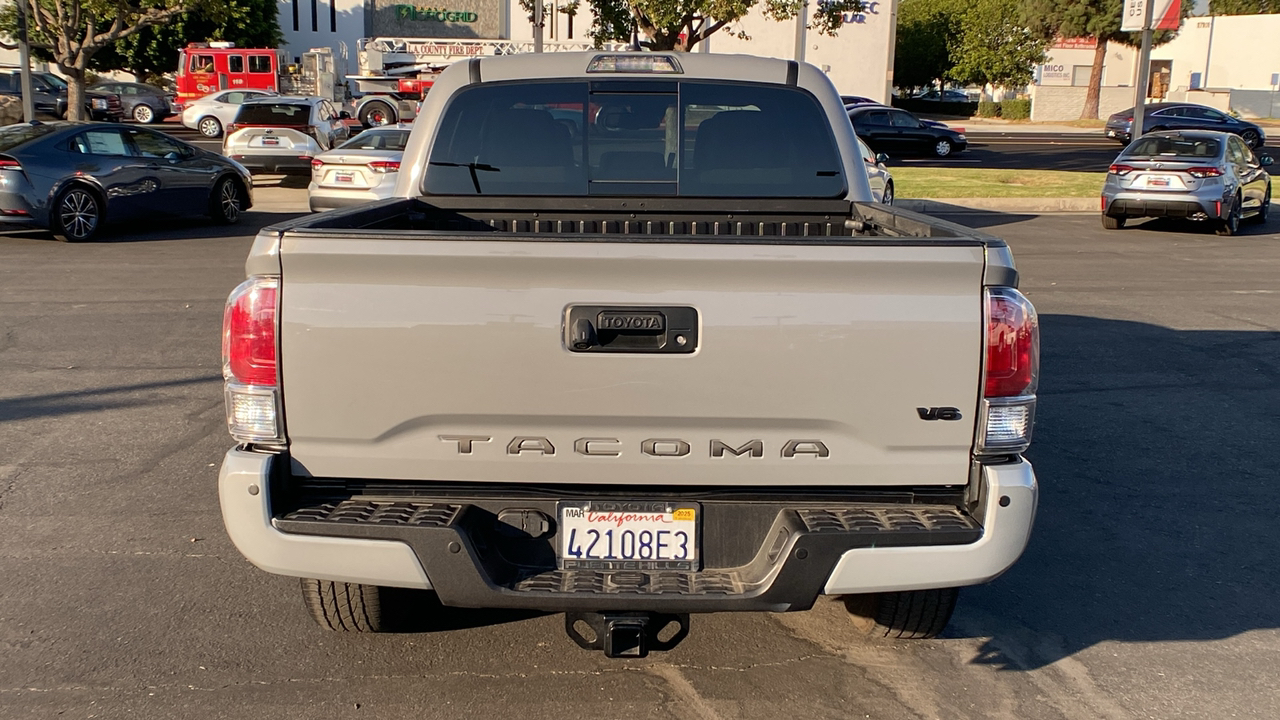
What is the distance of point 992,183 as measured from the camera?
23.9 metres

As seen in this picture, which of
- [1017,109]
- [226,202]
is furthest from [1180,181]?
[1017,109]

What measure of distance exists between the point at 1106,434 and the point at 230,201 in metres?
13.4

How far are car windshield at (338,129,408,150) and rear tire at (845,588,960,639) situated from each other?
14446 mm

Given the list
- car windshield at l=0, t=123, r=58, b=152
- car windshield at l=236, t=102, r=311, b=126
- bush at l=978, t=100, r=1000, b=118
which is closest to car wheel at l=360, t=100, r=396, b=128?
car windshield at l=236, t=102, r=311, b=126

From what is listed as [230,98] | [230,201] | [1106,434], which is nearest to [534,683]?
[1106,434]

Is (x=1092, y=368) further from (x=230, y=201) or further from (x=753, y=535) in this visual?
(x=230, y=201)

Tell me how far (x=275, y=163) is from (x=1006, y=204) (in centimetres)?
1319

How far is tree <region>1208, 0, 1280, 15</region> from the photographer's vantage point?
9469 cm

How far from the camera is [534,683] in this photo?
4.00 m

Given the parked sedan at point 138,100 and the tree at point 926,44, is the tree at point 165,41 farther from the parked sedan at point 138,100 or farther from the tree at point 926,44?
the tree at point 926,44

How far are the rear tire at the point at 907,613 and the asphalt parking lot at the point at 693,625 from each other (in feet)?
0.25

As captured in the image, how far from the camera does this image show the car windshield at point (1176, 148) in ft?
58.3

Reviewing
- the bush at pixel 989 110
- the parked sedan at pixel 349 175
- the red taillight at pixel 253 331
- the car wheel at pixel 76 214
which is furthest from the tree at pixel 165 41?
the red taillight at pixel 253 331

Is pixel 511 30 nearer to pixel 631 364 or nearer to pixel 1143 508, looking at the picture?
pixel 1143 508
